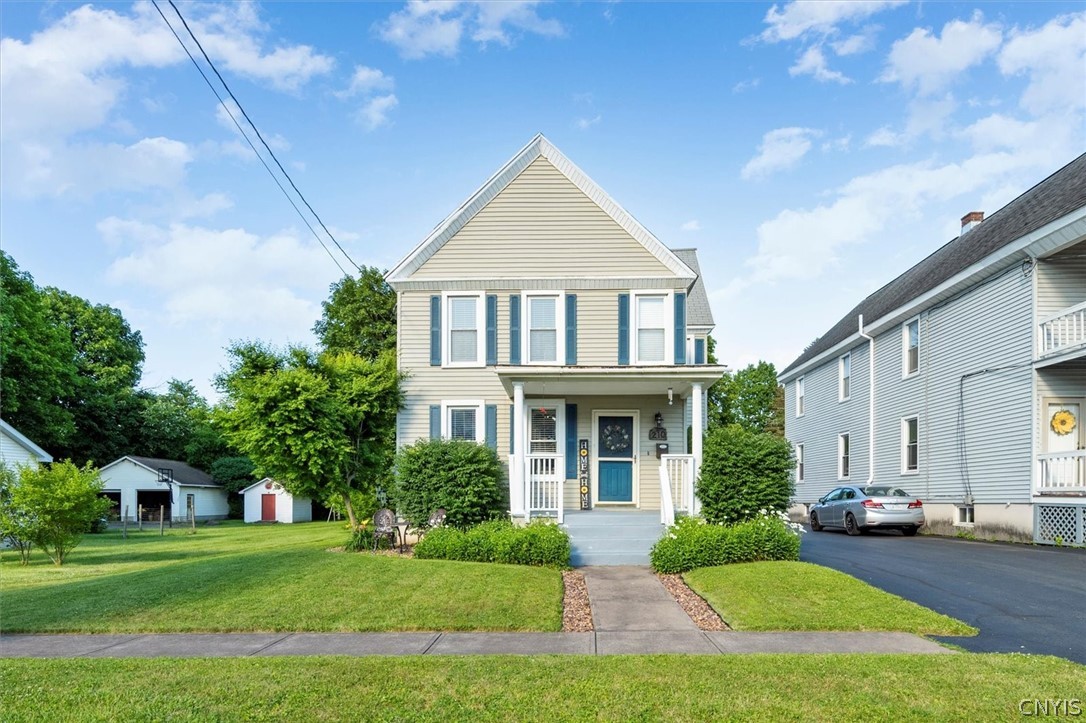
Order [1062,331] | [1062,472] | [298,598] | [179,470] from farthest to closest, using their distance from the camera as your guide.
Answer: [179,470] < [1062,331] < [1062,472] < [298,598]

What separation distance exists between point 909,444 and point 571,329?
461 inches

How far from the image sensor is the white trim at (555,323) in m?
15.6

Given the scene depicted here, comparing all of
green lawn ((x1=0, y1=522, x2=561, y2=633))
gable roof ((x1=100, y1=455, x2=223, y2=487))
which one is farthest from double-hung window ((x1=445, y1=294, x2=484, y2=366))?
gable roof ((x1=100, y1=455, x2=223, y2=487))

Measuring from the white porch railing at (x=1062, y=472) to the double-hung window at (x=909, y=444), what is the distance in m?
5.58

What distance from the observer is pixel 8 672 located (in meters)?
6.01

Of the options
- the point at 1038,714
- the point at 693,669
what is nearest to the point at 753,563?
the point at 693,669

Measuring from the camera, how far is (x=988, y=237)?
1855 cm

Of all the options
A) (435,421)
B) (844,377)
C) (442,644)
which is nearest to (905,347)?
(844,377)

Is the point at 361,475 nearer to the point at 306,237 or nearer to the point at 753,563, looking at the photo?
the point at 306,237

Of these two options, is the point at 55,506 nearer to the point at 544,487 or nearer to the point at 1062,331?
the point at 544,487

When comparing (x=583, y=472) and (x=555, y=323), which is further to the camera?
(x=555, y=323)

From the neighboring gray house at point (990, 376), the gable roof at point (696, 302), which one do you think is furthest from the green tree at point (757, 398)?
the gable roof at point (696, 302)

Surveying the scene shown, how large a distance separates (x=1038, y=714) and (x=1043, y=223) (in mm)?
12744

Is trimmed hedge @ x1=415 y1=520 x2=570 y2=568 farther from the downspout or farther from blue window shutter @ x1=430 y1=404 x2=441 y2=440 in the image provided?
the downspout
